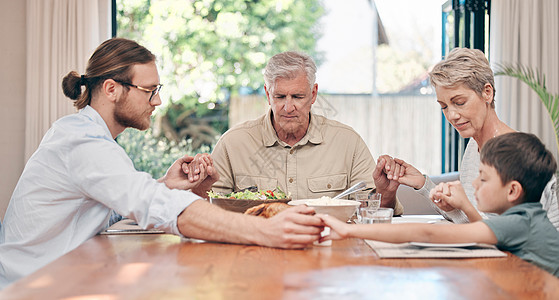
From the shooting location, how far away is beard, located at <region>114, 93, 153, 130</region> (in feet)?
6.73

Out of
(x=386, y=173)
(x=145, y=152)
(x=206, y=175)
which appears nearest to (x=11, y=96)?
(x=145, y=152)

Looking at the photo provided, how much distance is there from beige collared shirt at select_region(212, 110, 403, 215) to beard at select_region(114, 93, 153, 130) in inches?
25.4

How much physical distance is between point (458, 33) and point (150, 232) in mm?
3880

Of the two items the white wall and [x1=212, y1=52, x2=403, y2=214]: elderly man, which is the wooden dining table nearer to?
[x1=212, y1=52, x2=403, y2=214]: elderly man

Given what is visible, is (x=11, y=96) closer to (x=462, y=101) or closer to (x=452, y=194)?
(x=462, y=101)

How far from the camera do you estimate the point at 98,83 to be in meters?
2.04

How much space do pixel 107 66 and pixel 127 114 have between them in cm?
19

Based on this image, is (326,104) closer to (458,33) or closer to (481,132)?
(458,33)

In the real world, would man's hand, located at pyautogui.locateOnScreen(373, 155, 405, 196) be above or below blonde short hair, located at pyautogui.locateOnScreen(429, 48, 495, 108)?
below

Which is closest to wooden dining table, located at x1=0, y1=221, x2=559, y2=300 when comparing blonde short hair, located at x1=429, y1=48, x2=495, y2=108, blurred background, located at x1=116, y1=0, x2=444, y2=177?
blonde short hair, located at x1=429, y1=48, x2=495, y2=108

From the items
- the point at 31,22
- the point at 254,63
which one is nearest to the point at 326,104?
the point at 254,63

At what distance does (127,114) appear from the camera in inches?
82.0

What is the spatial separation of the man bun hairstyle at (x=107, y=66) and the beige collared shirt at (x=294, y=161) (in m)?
0.83

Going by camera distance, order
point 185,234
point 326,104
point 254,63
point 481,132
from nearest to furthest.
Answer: point 185,234, point 481,132, point 326,104, point 254,63
